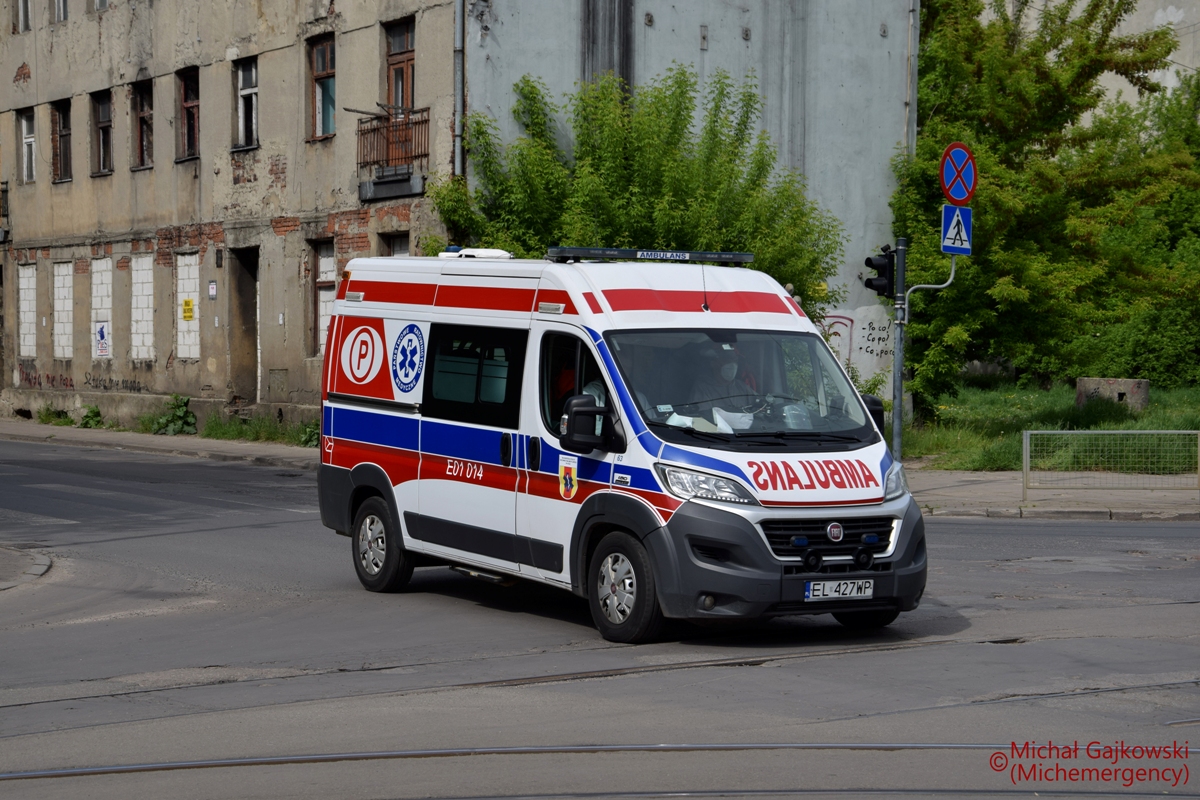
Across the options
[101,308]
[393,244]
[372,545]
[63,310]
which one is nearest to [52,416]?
[63,310]

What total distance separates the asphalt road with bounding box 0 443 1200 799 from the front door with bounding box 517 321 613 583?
62 cm

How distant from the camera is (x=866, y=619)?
10258mm

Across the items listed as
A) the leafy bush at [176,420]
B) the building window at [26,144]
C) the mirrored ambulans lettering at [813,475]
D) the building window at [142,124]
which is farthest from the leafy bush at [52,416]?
the mirrored ambulans lettering at [813,475]

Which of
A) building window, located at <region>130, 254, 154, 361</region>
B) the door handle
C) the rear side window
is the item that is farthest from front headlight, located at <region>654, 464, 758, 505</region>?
building window, located at <region>130, 254, 154, 361</region>

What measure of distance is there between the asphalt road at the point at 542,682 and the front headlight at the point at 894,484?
92cm

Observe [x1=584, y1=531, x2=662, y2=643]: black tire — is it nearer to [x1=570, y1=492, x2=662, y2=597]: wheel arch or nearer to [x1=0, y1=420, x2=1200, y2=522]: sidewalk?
[x1=570, y1=492, x2=662, y2=597]: wheel arch

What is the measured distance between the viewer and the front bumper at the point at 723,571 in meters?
9.12

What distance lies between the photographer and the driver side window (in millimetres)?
10109

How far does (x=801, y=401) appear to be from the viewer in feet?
33.0

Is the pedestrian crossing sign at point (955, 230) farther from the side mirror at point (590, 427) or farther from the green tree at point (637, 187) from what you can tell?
the side mirror at point (590, 427)

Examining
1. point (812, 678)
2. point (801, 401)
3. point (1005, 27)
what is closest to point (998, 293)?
point (1005, 27)

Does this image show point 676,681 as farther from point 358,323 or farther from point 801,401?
point 358,323

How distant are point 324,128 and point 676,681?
75.0ft

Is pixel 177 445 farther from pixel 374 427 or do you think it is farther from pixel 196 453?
pixel 374 427
